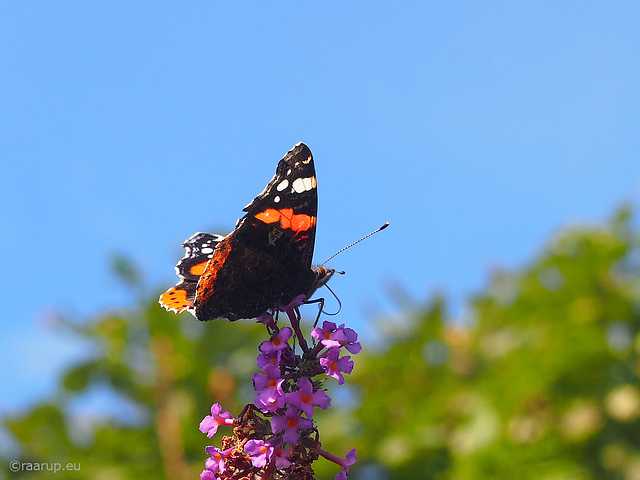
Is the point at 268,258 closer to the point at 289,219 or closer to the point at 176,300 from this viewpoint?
the point at 289,219

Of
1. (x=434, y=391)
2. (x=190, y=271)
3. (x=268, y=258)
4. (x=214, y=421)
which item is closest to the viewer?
(x=214, y=421)

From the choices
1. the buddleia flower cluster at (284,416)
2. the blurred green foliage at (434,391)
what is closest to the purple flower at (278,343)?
the buddleia flower cluster at (284,416)

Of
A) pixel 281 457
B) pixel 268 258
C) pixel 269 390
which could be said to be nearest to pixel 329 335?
pixel 269 390

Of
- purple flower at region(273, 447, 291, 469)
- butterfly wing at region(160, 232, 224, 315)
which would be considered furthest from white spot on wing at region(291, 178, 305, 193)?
purple flower at region(273, 447, 291, 469)

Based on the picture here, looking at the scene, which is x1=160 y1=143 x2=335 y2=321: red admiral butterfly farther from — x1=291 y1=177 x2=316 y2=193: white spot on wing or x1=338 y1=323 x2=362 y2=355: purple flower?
x1=338 y1=323 x2=362 y2=355: purple flower

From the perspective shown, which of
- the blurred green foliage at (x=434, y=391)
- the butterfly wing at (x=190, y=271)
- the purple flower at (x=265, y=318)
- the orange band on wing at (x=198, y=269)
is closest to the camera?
the purple flower at (x=265, y=318)

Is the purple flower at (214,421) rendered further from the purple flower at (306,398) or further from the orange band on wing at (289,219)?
the orange band on wing at (289,219)

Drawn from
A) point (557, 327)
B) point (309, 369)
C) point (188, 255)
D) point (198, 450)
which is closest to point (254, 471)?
A: point (309, 369)
